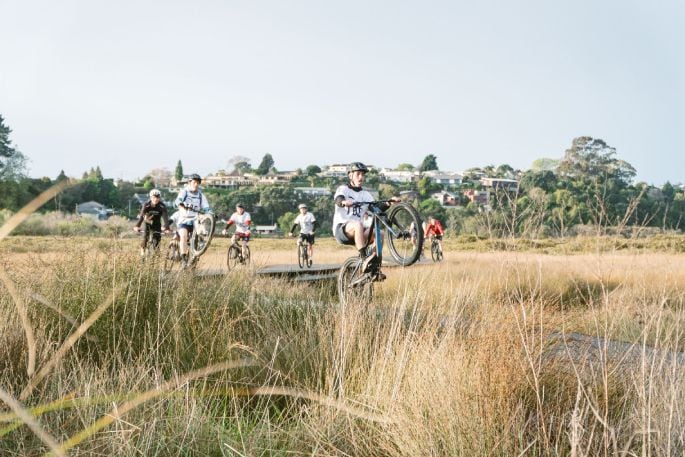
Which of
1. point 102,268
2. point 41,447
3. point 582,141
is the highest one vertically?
point 582,141

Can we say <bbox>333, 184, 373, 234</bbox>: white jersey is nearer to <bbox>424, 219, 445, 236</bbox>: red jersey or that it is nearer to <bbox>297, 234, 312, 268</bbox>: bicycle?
<bbox>297, 234, 312, 268</bbox>: bicycle

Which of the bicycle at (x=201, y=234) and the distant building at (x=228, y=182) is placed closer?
the bicycle at (x=201, y=234)

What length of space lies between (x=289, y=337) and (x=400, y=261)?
1847mm

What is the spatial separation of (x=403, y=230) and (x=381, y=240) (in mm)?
705

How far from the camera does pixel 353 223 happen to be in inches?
290

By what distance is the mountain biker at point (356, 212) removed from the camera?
7.07m

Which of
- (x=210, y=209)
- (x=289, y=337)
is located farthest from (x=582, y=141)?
(x=289, y=337)

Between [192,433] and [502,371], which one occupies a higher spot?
[502,371]

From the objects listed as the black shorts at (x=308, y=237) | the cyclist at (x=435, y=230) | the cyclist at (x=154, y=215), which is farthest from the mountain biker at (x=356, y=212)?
the cyclist at (x=435, y=230)

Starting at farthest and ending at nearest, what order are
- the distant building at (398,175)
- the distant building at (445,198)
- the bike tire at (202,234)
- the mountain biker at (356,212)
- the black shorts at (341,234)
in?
the distant building at (398,175) → the distant building at (445,198) → the bike tire at (202,234) → the black shorts at (341,234) → the mountain biker at (356,212)

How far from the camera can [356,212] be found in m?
7.28

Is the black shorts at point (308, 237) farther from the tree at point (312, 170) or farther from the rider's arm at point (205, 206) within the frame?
the tree at point (312, 170)

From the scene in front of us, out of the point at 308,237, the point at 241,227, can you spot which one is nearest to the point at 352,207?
the point at 241,227

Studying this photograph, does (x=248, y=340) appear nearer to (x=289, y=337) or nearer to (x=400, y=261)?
(x=289, y=337)
